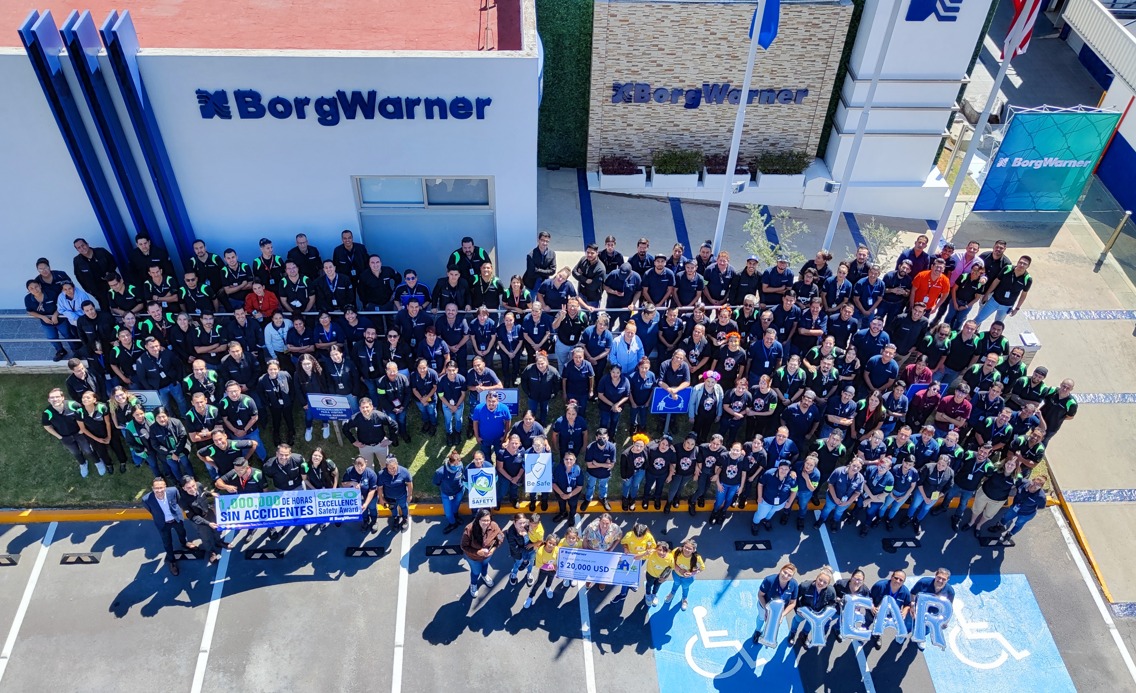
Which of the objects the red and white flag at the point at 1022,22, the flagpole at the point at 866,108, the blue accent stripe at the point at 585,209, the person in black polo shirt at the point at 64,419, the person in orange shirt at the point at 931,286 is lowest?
the blue accent stripe at the point at 585,209

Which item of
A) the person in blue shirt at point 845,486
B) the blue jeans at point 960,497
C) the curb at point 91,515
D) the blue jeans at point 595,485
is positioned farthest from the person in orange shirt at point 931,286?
the blue jeans at point 595,485

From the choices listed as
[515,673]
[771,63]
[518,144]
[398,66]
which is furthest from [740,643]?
[771,63]

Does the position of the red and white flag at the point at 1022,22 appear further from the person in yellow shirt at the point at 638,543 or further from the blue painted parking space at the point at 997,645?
the person in yellow shirt at the point at 638,543

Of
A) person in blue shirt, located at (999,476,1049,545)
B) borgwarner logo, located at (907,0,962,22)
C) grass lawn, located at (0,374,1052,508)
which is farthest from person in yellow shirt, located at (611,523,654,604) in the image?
borgwarner logo, located at (907,0,962,22)

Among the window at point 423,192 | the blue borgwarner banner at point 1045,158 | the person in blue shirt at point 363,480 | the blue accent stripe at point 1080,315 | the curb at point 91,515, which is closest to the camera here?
the person in blue shirt at point 363,480

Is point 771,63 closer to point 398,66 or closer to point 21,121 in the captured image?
point 398,66

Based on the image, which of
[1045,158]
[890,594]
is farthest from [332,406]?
[1045,158]
